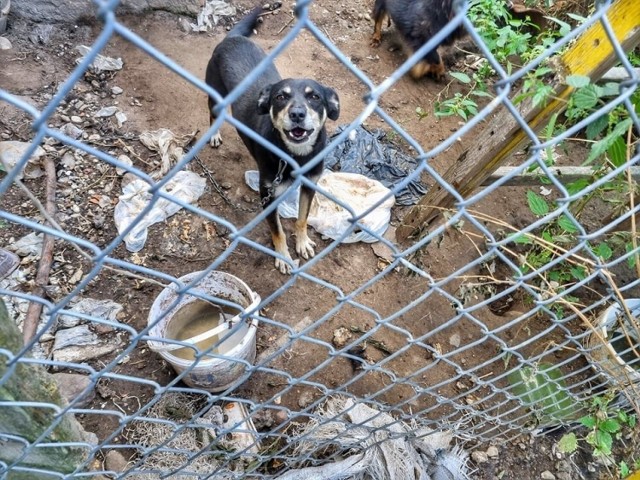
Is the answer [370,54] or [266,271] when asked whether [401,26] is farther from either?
[266,271]

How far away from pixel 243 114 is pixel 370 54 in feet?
7.99

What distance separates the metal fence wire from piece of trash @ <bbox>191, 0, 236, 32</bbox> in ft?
5.95

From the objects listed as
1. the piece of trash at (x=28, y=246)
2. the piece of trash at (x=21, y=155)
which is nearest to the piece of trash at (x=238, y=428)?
the piece of trash at (x=28, y=246)

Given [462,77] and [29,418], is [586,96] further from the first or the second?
[29,418]

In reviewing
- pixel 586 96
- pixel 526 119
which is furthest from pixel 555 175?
pixel 586 96

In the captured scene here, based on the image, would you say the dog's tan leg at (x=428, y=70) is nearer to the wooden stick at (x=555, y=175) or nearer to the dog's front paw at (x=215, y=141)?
the dog's front paw at (x=215, y=141)

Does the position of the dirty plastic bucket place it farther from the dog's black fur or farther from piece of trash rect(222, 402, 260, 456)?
the dog's black fur

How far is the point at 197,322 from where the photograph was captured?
9.70ft

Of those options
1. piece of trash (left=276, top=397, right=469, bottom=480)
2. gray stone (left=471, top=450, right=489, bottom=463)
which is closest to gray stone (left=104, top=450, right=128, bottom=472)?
piece of trash (left=276, top=397, right=469, bottom=480)

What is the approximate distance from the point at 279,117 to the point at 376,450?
1812 millimetres

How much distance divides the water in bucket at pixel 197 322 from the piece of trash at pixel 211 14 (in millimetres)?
3238

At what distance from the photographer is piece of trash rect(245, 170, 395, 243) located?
3.69 m

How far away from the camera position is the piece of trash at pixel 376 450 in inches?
84.4

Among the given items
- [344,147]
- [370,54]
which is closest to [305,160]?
[344,147]
